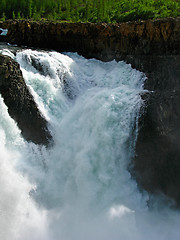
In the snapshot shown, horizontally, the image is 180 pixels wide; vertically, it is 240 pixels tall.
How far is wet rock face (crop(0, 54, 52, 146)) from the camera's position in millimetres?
9867

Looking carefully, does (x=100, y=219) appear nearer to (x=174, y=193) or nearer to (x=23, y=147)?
(x=174, y=193)

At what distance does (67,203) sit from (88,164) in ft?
5.48

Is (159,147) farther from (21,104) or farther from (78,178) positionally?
(21,104)

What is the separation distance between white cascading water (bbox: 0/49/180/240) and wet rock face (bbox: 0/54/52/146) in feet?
1.22

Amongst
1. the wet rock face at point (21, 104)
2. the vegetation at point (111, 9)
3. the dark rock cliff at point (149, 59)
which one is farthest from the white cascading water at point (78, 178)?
the vegetation at point (111, 9)

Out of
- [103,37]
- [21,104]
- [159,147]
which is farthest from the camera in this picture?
[103,37]

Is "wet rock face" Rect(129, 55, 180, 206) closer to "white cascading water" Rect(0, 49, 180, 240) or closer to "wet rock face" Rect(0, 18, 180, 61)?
"white cascading water" Rect(0, 49, 180, 240)

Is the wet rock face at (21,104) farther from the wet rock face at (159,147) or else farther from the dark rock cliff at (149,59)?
the dark rock cliff at (149,59)

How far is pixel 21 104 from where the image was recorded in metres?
10.3

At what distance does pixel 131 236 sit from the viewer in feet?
26.8

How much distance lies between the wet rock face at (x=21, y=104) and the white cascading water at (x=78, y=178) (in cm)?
37

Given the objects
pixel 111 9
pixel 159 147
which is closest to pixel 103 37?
pixel 159 147

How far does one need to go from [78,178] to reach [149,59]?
8.42 metres

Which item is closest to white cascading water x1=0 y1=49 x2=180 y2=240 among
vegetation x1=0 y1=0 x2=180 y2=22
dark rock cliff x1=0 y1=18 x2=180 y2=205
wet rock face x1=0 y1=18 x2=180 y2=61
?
dark rock cliff x1=0 y1=18 x2=180 y2=205
